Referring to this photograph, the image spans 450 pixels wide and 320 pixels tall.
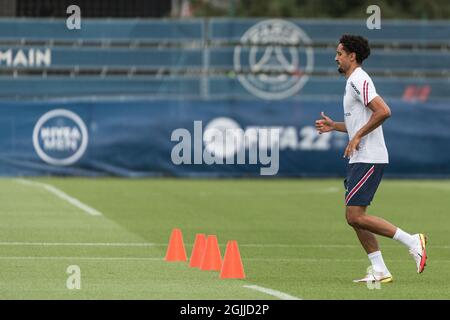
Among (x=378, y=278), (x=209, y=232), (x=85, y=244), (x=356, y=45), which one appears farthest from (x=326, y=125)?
(x=209, y=232)

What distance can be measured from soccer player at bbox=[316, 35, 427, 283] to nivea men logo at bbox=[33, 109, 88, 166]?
18.2 meters

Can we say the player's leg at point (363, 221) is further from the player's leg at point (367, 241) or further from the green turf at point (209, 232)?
the green turf at point (209, 232)

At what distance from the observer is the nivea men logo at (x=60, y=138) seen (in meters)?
30.7

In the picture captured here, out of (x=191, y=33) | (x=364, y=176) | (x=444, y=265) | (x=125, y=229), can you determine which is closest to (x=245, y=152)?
(x=191, y=33)

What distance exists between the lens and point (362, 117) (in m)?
12.9

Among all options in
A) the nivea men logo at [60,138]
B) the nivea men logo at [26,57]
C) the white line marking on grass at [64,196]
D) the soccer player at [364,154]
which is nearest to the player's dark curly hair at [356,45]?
the soccer player at [364,154]

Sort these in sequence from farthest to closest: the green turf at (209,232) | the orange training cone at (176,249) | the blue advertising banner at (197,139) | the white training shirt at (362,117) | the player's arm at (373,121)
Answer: the blue advertising banner at (197,139), the orange training cone at (176,249), the white training shirt at (362,117), the player's arm at (373,121), the green turf at (209,232)

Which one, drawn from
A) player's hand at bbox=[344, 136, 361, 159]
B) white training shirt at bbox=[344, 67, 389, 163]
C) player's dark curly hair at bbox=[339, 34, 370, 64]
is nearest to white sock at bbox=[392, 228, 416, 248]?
white training shirt at bbox=[344, 67, 389, 163]

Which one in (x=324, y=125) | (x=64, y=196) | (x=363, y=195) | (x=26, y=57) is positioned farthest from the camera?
(x=26, y=57)

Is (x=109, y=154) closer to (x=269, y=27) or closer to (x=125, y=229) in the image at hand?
(x=269, y=27)

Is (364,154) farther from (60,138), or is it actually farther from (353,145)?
(60,138)

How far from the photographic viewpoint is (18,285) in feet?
40.1

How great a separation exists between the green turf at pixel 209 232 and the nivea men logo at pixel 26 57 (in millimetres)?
5627

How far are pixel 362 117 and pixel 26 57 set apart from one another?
2313cm
